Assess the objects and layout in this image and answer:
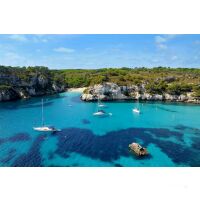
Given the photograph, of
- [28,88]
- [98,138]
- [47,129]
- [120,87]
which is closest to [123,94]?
[120,87]

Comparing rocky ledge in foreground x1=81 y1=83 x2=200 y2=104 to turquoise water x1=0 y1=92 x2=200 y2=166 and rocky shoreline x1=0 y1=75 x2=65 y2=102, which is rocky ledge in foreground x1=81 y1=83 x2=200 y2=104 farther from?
rocky shoreline x1=0 y1=75 x2=65 y2=102

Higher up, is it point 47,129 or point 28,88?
point 28,88

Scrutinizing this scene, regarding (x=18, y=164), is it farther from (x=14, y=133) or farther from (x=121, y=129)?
(x=121, y=129)

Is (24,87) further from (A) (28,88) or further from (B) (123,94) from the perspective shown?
(B) (123,94)

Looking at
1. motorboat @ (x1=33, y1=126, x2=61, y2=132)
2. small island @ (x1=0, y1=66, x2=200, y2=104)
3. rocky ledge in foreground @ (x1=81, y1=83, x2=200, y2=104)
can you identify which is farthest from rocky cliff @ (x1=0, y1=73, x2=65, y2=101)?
motorboat @ (x1=33, y1=126, x2=61, y2=132)
